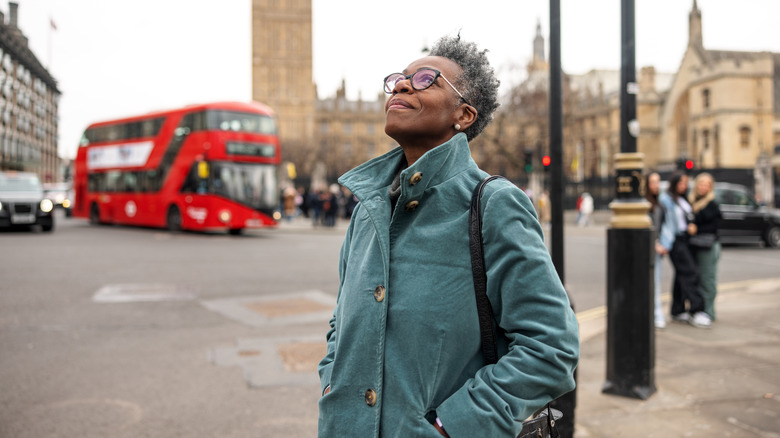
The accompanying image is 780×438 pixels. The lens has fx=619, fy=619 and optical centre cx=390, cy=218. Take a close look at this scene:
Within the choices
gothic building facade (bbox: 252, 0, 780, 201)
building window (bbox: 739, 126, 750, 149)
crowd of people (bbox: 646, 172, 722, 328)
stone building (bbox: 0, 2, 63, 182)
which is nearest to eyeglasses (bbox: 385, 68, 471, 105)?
crowd of people (bbox: 646, 172, 722, 328)

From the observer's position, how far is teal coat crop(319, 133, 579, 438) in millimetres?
1399

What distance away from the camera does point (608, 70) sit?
80.1 metres

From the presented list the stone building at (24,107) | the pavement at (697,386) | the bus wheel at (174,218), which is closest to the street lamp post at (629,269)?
the pavement at (697,386)

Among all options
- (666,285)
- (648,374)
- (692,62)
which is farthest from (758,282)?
(692,62)

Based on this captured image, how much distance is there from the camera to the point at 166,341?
6.00 metres

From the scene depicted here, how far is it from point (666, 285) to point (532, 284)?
389 inches

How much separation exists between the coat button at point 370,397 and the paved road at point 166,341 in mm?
2411

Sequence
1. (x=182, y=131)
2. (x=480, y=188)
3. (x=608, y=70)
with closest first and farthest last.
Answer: (x=480, y=188) → (x=182, y=131) → (x=608, y=70)

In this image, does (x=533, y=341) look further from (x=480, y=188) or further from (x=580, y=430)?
(x=580, y=430)

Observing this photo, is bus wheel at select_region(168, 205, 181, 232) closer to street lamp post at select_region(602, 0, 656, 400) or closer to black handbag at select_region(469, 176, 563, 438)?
street lamp post at select_region(602, 0, 656, 400)

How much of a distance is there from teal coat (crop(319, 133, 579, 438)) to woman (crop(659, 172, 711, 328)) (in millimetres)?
6071

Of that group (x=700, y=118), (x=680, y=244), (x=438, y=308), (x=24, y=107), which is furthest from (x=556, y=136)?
(x=24, y=107)

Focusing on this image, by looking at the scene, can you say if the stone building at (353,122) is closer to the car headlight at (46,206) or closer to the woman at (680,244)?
the car headlight at (46,206)

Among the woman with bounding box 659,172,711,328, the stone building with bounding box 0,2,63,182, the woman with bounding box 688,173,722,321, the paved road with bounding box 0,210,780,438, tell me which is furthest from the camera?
the stone building with bounding box 0,2,63,182
